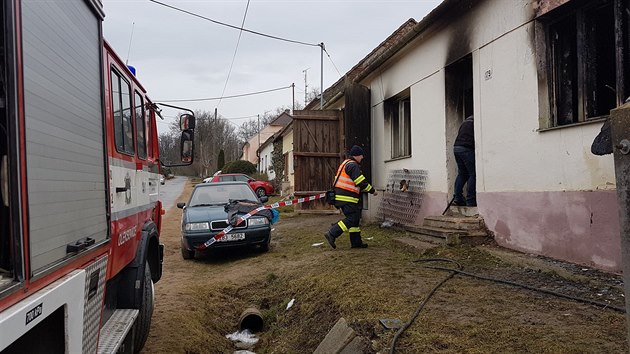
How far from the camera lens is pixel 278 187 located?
29844mm

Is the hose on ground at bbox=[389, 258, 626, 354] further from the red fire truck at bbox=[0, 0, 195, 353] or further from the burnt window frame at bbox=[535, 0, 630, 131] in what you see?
the red fire truck at bbox=[0, 0, 195, 353]

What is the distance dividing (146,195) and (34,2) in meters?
2.84

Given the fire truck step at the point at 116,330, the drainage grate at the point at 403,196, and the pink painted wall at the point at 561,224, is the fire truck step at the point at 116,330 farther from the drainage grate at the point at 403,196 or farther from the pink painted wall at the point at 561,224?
the drainage grate at the point at 403,196

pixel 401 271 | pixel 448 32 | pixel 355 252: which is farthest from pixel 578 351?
pixel 448 32

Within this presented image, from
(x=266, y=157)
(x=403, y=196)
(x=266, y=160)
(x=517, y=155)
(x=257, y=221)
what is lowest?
(x=257, y=221)

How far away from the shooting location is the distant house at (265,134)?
53787 mm

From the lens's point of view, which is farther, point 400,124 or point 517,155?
point 400,124

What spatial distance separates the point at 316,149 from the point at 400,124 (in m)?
3.65

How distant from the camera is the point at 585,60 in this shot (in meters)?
5.25

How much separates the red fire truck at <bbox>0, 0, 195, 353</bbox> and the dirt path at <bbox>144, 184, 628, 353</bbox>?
1.68m

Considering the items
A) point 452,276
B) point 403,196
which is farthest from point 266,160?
point 452,276

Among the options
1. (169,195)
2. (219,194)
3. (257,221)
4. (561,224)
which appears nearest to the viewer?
(561,224)

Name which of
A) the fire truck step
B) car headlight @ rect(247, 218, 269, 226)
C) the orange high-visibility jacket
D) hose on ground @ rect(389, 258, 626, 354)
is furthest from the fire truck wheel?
car headlight @ rect(247, 218, 269, 226)

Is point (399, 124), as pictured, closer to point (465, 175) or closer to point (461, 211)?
point (465, 175)
